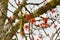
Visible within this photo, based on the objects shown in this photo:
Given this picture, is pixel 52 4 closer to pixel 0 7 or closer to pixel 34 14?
pixel 34 14

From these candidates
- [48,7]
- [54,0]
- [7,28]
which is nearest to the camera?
[54,0]

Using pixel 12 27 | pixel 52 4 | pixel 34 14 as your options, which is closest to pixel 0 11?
pixel 12 27

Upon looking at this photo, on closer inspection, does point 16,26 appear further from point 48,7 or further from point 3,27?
point 48,7

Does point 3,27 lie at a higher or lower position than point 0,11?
lower

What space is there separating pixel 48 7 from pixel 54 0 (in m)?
0.25

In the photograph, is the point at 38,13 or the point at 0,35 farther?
the point at 0,35

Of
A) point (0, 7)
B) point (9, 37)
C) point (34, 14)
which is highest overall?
A: point (0, 7)

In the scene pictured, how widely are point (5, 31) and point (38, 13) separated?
1522mm

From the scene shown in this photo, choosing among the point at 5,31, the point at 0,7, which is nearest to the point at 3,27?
the point at 5,31

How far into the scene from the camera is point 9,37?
13.5ft

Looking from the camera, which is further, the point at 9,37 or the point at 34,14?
the point at 9,37

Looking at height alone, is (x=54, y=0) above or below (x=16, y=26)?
above

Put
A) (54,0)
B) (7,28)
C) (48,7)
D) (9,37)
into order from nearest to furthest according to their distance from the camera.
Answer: (54,0) → (48,7) → (9,37) → (7,28)

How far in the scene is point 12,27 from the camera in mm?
4219
